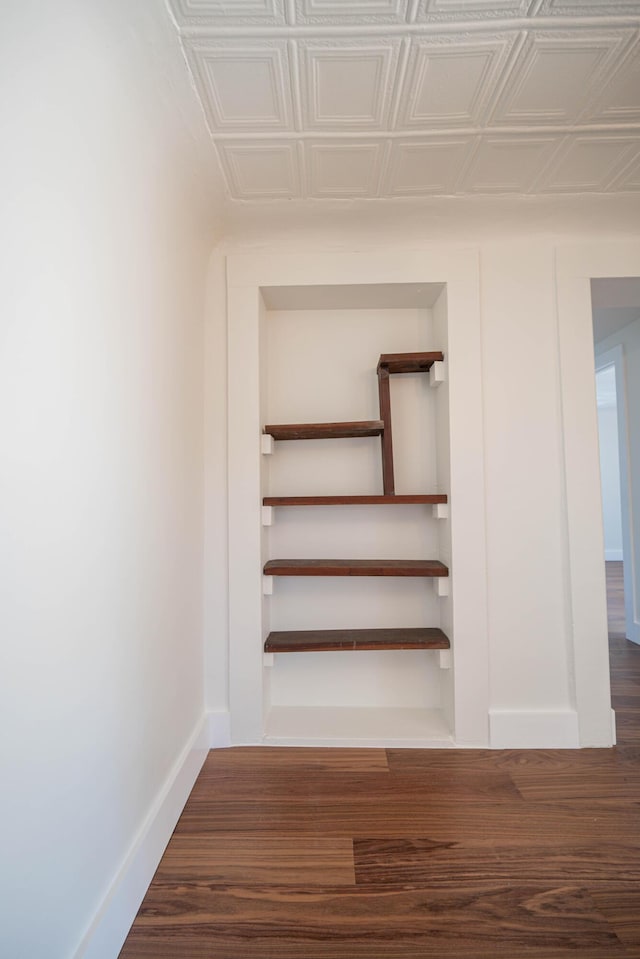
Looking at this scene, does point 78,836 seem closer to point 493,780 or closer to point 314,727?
point 314,727

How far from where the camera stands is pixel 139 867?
106cm

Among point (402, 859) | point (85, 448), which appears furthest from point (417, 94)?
point (402, 859)

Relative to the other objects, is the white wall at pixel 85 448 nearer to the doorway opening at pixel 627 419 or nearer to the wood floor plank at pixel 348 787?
the wood floor plank at pixel 348 787

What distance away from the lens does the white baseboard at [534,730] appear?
170 centimetres

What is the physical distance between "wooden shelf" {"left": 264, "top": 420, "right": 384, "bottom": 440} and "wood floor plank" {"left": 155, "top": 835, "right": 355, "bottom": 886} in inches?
55.6

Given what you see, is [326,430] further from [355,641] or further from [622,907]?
[622,907]

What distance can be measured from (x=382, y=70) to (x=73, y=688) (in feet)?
5.42

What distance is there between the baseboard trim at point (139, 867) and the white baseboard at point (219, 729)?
0.18 metres

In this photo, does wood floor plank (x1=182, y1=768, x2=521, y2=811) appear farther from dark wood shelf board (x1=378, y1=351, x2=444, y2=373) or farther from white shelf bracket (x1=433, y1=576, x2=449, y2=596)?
dark wood shelf board (x1=378, y1=351, x2=444, y2=373)

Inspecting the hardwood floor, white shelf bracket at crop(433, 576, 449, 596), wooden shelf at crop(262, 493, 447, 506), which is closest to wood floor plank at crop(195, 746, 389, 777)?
the hardwood floor

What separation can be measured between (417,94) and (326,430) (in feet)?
3.63

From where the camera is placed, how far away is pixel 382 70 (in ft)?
3.63

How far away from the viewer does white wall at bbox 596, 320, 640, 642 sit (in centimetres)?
279

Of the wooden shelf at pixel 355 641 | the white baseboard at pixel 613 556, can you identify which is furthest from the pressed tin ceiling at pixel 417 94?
the white baseboard at pixel 613 556
